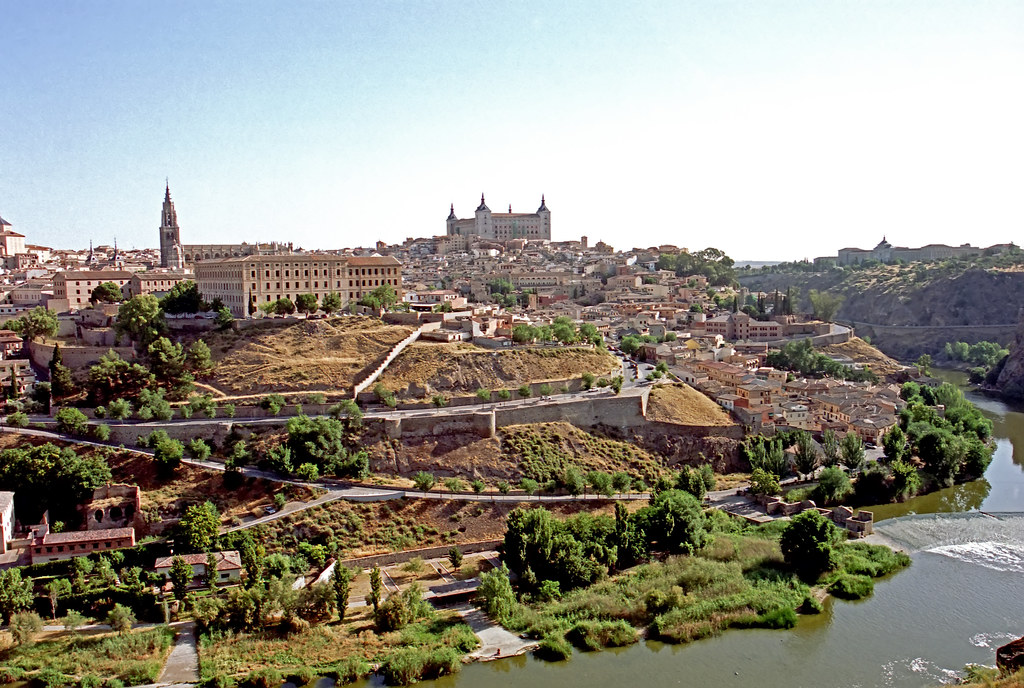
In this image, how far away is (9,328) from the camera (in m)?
30.2

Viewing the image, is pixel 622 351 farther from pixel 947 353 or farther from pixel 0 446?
pixel 947 353

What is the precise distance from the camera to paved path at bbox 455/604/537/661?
1520 cm

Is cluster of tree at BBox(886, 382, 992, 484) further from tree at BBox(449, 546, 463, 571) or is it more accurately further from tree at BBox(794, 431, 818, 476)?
tree at BBox(449, 546, 463, 571)

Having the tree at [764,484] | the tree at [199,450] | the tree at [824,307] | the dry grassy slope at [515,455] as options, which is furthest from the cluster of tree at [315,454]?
the tree at [824,307]

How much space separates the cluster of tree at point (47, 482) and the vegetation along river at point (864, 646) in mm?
9960

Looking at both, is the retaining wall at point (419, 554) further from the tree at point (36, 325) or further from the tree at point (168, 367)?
the tree at point (36, 325)

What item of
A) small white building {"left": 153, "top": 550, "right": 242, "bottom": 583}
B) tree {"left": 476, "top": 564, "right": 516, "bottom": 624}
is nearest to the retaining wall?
small white building {"left": 153, "top": 550, "right": 242, "bottom": 583}

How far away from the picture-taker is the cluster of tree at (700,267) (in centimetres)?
5897

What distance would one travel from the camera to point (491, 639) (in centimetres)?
1566

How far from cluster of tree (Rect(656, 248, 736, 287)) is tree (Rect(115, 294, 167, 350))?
38252mm

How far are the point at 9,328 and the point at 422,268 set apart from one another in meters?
30.9

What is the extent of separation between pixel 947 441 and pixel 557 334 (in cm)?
1323

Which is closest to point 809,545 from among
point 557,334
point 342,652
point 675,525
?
point 675,525

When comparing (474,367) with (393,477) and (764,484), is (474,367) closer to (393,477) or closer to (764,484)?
(393,477)
